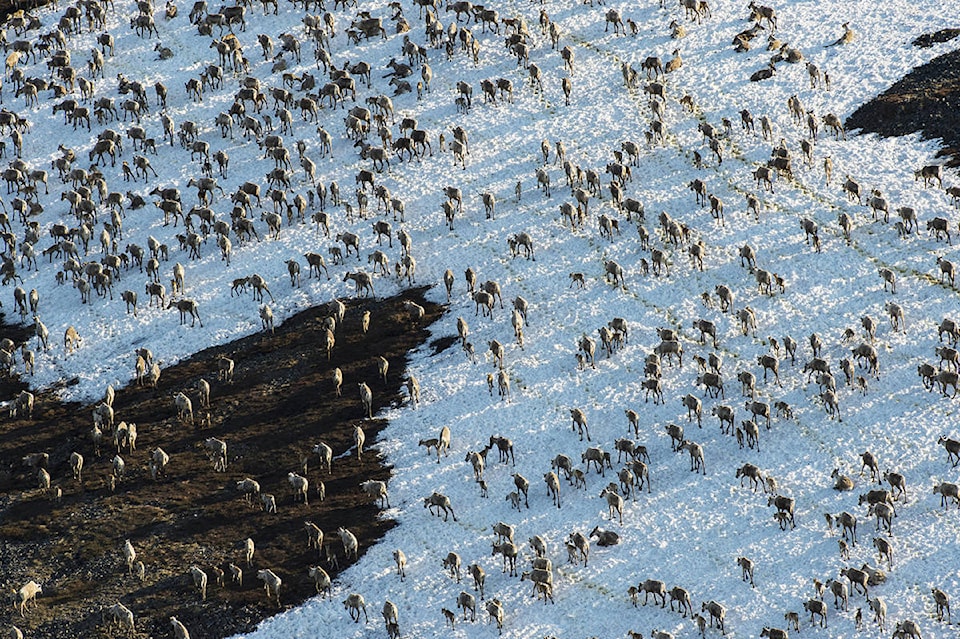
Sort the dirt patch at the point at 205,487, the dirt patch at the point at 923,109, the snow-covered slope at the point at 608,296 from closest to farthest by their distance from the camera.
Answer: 1. the snow-covered slope at the point at 608,296
2. the dirt patch at the point at 205,487
3. the dirt patch at the point at 923,109

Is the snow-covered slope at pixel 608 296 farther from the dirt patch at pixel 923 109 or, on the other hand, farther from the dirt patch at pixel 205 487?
the dirt patch at pixel 205 487

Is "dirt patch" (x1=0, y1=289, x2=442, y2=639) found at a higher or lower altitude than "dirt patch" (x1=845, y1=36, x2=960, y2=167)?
lower

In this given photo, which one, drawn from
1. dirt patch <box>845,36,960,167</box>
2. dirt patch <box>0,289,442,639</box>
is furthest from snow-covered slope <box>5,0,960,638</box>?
dirt patch <box>0,289,442,639</box>

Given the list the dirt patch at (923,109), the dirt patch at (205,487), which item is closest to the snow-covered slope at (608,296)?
the dirt patch at (923,109)

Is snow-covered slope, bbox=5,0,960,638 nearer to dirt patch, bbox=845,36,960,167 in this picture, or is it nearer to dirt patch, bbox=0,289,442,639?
dirt patch, bbox=845,36,960,167

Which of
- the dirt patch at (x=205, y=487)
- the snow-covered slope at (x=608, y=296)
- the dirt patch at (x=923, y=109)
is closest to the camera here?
the snow-covered slope at (x=608, y=296)

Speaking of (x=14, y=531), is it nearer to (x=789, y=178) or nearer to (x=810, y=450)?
(x=810, y=450)

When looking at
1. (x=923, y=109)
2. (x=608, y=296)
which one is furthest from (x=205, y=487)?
(x=923, y=109)
